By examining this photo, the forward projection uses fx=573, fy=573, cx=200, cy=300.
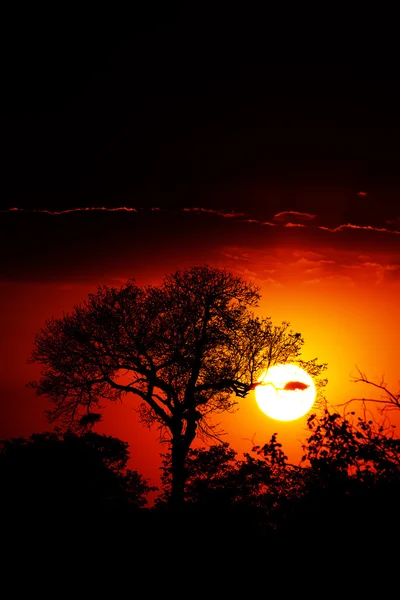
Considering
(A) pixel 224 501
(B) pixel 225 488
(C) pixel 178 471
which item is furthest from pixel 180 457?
(A) pixel 224 501

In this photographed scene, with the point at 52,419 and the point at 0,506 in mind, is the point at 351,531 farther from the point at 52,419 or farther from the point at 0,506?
the point at 52,419

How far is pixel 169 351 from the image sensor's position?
1211 inches

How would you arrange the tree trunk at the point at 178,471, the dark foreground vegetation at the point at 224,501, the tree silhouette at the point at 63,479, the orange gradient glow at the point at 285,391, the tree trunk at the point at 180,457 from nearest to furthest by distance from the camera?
the dark foreground vegetation at the point at 224,501 < the tree silhouette at the point at 63,479 < the tree trunk at the point at 178,471 < the tree trunk at the point at 180,457 < the orange gradient glow at the point at 285,391

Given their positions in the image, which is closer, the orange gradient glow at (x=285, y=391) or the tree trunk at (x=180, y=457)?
the tree trunk at (x=180, y=457)

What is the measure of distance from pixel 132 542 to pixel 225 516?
3314mm

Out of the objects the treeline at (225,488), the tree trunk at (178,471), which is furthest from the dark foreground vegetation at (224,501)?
the tree trunk at (178,471)

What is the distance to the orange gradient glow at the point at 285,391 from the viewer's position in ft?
101

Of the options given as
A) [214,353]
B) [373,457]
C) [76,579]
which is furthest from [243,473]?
[373,457]

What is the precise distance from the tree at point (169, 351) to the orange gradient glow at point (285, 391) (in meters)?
0.57

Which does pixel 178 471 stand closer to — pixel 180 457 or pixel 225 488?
pixel 180 457

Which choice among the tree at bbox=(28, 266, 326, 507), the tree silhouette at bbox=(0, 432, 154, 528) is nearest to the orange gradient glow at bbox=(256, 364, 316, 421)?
the tree at bbox=(28, 266, 326, 507)

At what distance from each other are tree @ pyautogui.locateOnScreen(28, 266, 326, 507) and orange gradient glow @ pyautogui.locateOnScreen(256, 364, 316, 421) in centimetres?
57

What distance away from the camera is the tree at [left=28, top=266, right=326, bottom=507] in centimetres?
3070

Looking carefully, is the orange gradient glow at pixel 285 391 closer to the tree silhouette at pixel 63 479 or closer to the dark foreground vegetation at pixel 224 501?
the dark foreground vegetation at pixel 224 501
